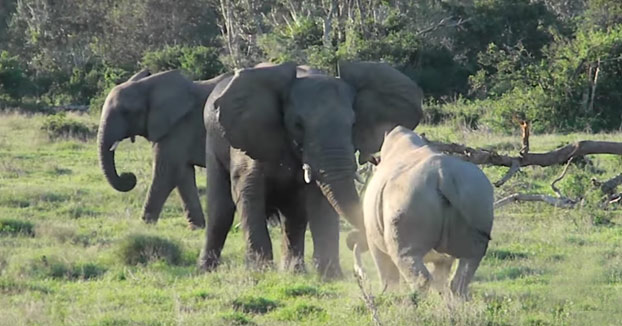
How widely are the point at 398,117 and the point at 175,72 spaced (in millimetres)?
6144

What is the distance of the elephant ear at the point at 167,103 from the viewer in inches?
647

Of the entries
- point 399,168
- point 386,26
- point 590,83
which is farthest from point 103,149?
point 386,26

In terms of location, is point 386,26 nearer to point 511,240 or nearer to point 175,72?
point 175,72

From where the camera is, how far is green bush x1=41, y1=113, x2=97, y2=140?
81.7 ft

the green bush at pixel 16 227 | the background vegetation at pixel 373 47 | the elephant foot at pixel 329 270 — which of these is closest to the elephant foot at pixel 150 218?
the green bush at pixel 16 227

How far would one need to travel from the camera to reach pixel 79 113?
31062 millimetres

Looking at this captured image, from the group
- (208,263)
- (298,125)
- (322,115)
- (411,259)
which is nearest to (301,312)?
(411,259)

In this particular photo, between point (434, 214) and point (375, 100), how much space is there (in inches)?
121

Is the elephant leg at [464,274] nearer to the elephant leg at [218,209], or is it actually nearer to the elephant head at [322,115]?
the elephant head at [322,115]

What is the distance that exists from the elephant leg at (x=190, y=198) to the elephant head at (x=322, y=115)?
12.3ft

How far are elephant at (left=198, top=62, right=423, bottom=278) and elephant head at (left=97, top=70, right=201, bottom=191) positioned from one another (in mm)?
4871

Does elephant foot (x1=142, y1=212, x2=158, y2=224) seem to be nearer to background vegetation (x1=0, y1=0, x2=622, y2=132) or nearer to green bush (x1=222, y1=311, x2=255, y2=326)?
green bush (x1=222, y1=311, x2=255, y2=326)

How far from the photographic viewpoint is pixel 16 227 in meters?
13.4

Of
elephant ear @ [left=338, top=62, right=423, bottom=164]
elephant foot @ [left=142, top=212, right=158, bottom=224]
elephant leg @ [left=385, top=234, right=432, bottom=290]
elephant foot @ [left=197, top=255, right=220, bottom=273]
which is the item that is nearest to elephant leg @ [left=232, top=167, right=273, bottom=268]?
elephant foot @ [left=197, top=255, right=220, bottom=273]
